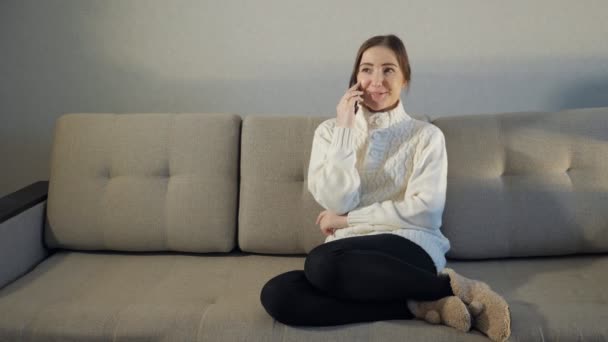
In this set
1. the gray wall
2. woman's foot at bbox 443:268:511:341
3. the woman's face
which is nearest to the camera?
woman's foot at bbox 443:268:511:341

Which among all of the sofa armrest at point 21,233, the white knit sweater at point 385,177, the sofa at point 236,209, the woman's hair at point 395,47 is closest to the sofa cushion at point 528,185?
the sofa at point 236,209

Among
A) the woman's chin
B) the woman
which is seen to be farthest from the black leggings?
the woman's chin

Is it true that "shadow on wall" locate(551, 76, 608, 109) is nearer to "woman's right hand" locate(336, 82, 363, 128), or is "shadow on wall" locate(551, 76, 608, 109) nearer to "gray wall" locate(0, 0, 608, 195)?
"gray wall" locate(0, 0, 608, 195)

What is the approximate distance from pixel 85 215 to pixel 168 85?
0.67m

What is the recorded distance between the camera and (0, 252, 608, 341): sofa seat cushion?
140 centimetres

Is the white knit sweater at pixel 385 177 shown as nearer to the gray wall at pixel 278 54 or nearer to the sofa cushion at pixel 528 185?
the sofa cushion at pixel 528 185

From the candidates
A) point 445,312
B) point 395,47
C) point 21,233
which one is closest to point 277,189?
point 395,47

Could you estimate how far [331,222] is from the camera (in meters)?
1.72

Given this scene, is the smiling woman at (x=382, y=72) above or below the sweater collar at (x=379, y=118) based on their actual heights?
above

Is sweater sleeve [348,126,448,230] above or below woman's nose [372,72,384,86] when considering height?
below

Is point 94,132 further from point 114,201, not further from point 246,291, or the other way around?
point 246,291

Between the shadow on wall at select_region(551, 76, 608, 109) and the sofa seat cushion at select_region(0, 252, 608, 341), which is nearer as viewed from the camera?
the sofa seat cushion at select_region(0, 252, 608, 341)

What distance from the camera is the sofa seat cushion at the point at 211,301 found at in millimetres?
1402

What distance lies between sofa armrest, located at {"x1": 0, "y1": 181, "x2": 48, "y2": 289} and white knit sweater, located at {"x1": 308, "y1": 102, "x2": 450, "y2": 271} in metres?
0.96
